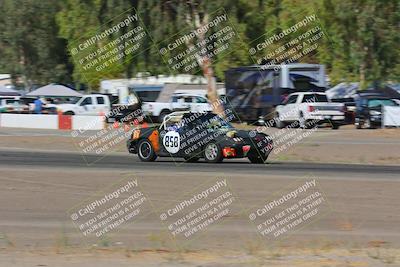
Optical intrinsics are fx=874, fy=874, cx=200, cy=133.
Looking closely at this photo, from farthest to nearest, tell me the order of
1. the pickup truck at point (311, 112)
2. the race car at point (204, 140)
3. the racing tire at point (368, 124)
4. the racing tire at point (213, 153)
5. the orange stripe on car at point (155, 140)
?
the racing tire at point (368, 124) → the pickup truck at point (311, 112) → the orange stripe on car at point (155, 140) → the racing tire at point (213, 153) → the race car at point (204, 140)

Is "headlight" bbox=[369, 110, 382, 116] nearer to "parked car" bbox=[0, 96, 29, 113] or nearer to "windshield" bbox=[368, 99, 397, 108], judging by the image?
"windshield" bbox=[368, 99, 397, 108]

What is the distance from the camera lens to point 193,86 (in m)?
55.0

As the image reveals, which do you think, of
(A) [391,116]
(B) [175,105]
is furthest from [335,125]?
(B) [175,105]

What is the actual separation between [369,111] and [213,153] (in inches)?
770

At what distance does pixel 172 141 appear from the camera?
22078 mm

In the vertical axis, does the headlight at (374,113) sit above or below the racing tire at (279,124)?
below

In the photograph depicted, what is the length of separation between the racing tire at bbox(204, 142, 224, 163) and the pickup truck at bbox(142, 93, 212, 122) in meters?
23.9

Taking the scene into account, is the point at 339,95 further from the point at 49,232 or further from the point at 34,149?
the point at 49,232

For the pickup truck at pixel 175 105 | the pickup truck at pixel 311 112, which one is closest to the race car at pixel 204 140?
the pickup truck at pixel 311 112

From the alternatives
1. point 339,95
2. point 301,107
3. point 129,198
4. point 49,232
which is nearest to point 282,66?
point 301,107

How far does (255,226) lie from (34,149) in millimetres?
17022

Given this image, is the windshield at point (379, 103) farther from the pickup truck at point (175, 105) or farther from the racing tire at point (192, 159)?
the racing tire at point (192, 159)

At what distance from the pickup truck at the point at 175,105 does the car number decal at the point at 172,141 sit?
23.7 metres

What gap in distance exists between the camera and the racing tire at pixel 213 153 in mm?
21781
